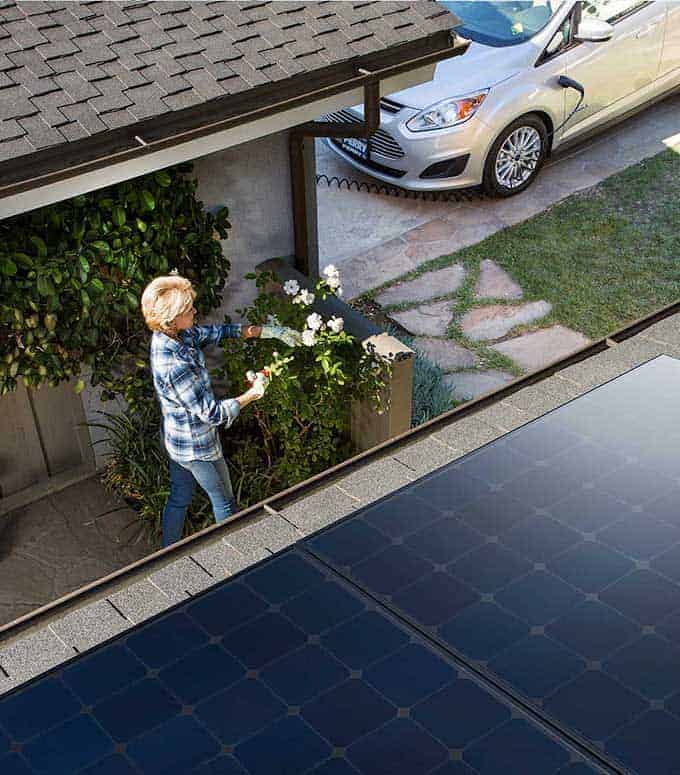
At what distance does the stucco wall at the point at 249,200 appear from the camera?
712 cm

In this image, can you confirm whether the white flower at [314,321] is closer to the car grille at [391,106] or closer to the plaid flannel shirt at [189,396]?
the plaid flannel shirt at [189,396]

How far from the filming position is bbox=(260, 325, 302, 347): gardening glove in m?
6.48

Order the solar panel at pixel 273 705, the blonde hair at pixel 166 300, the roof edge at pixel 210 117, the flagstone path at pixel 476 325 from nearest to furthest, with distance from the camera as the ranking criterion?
the solar panel at pixel 273 705, the blonde hair at pixel 166 300, the roof edge at pixel 210 117, the flagstone path at pixel 476 325

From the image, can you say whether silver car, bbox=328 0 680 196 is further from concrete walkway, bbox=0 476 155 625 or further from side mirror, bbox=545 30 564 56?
concrete walkway, bbox=0 476 155 625

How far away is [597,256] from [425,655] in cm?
748

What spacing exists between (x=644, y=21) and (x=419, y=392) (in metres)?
5.21

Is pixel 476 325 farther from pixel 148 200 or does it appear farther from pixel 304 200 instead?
pixel 148 200

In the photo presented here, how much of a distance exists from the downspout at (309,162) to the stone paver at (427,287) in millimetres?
1787

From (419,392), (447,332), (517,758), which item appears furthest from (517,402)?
(447,332)

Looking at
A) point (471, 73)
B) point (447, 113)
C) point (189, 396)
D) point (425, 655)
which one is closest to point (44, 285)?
point (189, 396)

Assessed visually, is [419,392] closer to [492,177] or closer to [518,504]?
[492,177]

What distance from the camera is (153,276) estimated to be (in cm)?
676

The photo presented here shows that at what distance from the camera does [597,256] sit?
32.5ft

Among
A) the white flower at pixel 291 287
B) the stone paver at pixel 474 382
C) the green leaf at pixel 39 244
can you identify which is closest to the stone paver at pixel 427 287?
the stone paver at pixel 474 382
